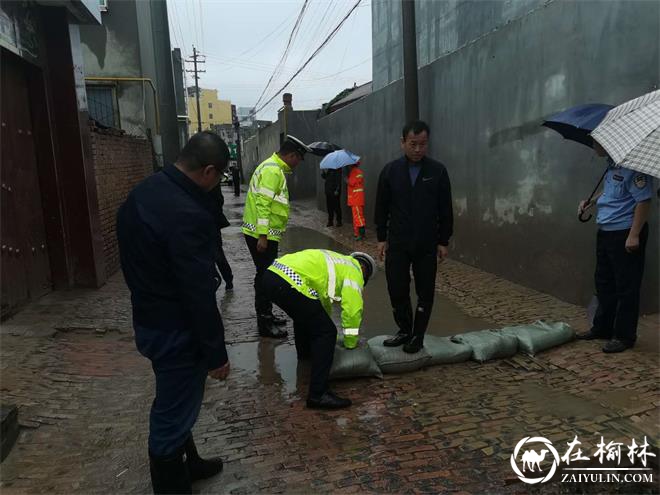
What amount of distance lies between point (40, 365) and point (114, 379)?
540 mm

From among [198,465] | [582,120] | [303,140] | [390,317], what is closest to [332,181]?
[390,317]

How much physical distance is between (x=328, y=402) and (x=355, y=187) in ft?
24.5

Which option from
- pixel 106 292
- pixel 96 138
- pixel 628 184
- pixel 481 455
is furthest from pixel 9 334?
pixel 628 184

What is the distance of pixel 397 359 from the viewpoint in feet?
12.2

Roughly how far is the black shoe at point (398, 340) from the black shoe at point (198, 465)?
5.66 feet

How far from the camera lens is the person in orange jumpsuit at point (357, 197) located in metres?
10.2

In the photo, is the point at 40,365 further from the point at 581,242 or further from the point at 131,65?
the point at 131,65

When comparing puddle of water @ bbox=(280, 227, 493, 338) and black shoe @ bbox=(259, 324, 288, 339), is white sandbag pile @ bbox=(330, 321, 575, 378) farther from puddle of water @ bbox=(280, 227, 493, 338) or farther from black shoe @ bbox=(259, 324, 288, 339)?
black shoe @ bbox=(259, 324, 288, 339)

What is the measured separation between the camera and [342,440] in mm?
2879

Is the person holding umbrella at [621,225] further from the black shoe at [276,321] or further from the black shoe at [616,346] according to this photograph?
the black shoe at [276,321]

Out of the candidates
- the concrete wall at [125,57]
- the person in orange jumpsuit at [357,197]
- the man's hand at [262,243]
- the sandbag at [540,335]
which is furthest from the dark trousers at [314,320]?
the concrete wall at [125,57]

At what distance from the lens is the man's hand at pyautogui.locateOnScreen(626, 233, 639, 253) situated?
354cm

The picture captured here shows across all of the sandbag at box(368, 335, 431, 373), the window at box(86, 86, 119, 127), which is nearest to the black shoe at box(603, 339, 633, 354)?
the sandbag at box(368, 335, 431, 373)

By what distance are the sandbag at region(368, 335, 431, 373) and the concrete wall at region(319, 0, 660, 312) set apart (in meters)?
2.18
